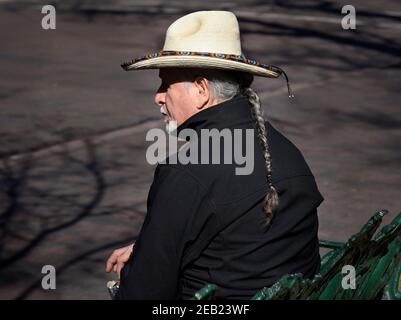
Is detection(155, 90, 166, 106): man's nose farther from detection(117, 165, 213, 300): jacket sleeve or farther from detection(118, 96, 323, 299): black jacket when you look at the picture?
detection(117, 165, 213, 300): jacket sleeve

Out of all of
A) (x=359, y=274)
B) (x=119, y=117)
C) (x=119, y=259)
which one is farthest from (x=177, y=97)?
(x=119, y=117)

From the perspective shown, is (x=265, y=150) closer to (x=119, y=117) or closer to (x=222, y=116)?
(x=222, y=116)

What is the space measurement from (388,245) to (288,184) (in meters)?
0.73

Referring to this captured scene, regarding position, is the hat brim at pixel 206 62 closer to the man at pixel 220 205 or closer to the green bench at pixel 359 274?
the man at pixel 220 205

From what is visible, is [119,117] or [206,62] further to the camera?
[119,117]

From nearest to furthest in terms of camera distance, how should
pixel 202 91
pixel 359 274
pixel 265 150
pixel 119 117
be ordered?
pixel 265 150 < pixel 202 91 < pixel 359 274 < pixel 119 117

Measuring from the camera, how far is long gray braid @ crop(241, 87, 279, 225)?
12.4 ft

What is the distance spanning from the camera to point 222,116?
3889 millimetres

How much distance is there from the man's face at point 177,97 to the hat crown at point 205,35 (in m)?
0.12

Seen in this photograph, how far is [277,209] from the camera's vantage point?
3814mm

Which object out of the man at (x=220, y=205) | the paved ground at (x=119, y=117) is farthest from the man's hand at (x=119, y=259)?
the paved ground at (x=119, y=117)

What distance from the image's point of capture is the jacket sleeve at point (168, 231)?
3.68 meters

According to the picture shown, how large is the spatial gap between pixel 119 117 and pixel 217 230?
6.68 meters
